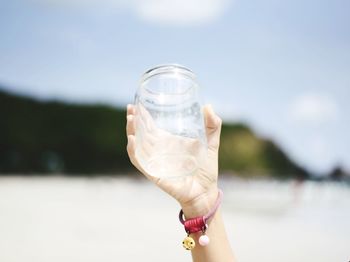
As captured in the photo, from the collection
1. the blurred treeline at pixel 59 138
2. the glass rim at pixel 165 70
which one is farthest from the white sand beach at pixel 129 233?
the blurred treeline at pixel 59 138

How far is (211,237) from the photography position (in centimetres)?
162

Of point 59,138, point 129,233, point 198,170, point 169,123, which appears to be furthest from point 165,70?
point 59,138

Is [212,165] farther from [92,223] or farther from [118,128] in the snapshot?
[118,128]

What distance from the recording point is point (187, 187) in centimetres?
163

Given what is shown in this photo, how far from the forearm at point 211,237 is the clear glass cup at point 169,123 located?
121 mm

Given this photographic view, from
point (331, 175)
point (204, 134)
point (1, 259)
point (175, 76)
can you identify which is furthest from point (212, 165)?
point (331, 175)

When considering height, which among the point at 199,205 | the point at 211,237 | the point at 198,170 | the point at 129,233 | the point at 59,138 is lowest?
the point at 59,138

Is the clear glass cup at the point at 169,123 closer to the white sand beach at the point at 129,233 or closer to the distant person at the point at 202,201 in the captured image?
the distant person at the point at 202,201

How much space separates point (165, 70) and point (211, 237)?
601 millimetres

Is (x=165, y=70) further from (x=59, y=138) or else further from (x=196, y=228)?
(x=59, y=138)

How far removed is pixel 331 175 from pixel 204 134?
34.2m

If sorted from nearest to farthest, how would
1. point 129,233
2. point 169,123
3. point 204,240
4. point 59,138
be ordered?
1. point 204,240
2. point 169,123
3. point 129,233
4. point 59,138

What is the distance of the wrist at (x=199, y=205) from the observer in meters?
1.63

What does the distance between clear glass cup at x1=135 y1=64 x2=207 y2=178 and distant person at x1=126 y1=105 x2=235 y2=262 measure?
0.03 metres
